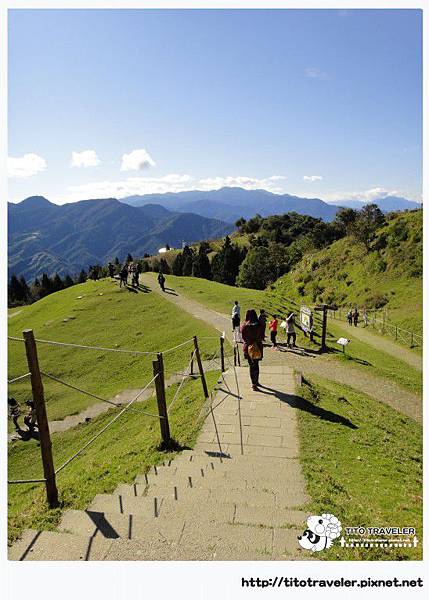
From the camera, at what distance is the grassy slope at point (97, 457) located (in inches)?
250

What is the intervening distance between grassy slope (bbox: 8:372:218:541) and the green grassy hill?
2263 cm

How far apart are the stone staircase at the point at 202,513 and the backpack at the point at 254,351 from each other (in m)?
2.86

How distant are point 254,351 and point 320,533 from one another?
6471mm

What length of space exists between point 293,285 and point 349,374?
3312 centimetres

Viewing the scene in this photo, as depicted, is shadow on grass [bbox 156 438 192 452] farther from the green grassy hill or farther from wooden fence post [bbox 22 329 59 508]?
the green grassy hill

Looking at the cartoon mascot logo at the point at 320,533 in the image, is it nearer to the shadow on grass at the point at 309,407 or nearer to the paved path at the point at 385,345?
the shadow on grass at the point at 309,407

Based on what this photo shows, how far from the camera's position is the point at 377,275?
39.7 metres

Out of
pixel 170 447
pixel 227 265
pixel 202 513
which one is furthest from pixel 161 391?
pixel 227 265

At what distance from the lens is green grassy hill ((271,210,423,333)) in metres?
34.5

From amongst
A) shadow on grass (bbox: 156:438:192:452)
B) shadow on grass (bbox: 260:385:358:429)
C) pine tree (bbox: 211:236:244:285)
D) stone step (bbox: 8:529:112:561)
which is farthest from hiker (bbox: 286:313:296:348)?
pine tree (bbox: 211:236:244:285)

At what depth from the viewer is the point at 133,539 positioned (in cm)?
499

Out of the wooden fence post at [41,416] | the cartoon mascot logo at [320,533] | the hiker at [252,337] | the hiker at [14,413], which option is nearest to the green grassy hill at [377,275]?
the hiker at [252,337]

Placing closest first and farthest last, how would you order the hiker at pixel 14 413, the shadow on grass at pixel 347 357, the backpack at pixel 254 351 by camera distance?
the backpack at pixel 254 351, the hiker at pixel 14 413, the shadow on grass at pixel 347 357
